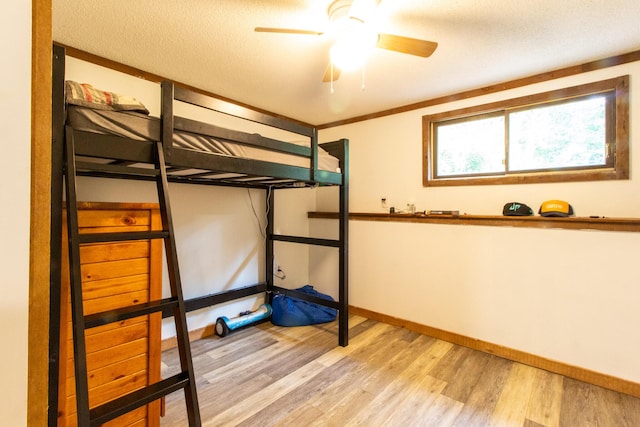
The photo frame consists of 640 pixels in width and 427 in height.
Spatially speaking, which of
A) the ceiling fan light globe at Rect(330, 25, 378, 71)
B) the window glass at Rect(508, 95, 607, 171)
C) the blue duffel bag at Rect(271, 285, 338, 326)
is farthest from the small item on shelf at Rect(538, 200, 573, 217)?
the blue duffel bag at Rect(271, 285, 338, 326)

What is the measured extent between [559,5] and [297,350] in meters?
2.90

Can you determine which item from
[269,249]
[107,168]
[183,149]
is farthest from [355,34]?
[269,249]

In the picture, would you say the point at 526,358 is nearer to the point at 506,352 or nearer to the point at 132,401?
the point at 506,352

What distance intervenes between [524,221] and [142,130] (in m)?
2.73

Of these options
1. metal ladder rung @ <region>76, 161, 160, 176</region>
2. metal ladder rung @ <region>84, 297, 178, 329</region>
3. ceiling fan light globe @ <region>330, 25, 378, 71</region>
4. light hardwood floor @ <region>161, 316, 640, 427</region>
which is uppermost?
ceiling fan light globe @ <region>330, 25, 378, 71</region>

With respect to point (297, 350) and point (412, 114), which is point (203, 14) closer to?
point (412, 114)

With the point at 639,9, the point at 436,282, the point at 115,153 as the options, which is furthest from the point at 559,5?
the point at 115,153

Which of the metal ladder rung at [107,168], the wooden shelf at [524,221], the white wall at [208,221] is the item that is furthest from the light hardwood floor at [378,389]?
the metal ladder rung at [107,168]

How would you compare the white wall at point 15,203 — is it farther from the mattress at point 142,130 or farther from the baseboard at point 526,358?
the baseboard at point 526,358

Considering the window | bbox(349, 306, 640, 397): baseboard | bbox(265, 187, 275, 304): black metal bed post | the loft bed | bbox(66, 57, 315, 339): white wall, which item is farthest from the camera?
bbox(265, 187, 275, 304): black metal bed post

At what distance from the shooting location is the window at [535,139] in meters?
2.10

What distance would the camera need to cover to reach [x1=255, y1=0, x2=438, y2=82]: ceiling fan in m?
1.51

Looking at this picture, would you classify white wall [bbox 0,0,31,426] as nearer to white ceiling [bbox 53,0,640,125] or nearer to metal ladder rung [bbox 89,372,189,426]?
metal ladder rung [bbox 89,372,189,426]

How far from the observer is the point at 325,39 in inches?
75.5
